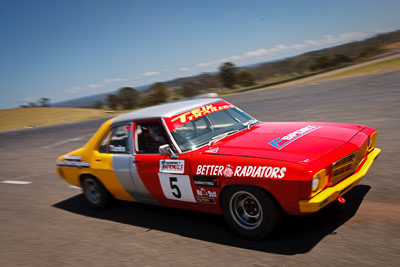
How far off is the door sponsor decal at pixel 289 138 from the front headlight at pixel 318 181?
538mm

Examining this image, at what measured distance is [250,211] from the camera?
3553 millimetres

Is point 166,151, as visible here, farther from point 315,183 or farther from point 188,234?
point 315,183

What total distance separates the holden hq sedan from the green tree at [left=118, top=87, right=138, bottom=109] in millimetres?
38707

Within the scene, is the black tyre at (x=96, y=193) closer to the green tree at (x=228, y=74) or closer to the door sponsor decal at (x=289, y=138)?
the door sponsor decal at (x=289, y=138)

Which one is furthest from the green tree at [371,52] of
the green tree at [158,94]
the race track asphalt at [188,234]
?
the race track asphalt at [188,234]

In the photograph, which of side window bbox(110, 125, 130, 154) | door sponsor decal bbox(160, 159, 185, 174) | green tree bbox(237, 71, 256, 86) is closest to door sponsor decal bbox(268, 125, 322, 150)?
door sponsor decal bbox(160, 159, 185, 174)

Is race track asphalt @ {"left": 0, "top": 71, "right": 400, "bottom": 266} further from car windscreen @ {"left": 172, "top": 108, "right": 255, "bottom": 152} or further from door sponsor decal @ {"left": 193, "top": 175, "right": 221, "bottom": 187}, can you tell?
car windscreen @ {"left": 172, "top": 108, "right": 255, "bottom": 152}

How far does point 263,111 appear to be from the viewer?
44.4ft

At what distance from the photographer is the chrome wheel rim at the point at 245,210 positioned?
349cm

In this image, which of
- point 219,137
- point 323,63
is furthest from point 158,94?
point 219,137

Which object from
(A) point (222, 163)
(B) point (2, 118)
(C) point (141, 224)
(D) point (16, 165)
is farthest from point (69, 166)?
(B) point (2, 118)

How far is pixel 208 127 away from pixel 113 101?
41585mm

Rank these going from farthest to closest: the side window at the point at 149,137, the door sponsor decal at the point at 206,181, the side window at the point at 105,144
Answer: the side window at the point at 105,144 → the side window at the point at 149,137 → the door sponsor decal at the point at 206,181

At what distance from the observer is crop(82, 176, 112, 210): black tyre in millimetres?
5273
